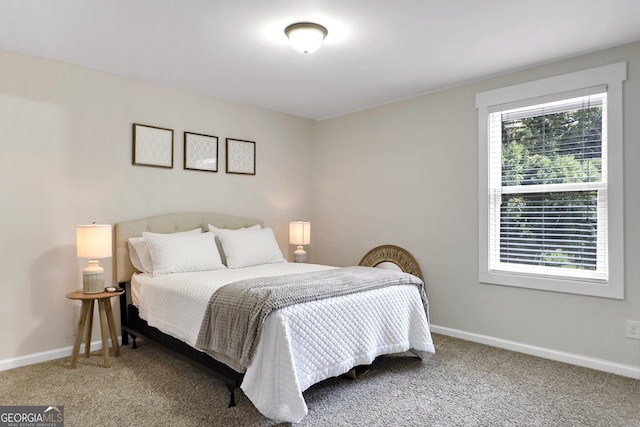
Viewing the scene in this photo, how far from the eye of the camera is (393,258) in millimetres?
4375

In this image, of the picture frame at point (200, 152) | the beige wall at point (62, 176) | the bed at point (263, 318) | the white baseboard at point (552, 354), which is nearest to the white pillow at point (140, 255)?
the bed at point (263, 318)

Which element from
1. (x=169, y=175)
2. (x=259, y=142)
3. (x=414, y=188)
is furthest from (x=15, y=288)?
(x=414, y=188)

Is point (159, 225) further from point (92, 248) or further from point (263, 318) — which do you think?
point (263, 318)

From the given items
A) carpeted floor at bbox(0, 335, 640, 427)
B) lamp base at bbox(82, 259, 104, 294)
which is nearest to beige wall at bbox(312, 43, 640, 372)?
carpeted floor at bbox(0, 335, 640, 427)

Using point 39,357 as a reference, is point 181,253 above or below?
above

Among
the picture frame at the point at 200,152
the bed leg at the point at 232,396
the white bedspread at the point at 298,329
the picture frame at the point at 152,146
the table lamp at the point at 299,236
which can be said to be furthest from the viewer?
the table lamp at the point at 299,236

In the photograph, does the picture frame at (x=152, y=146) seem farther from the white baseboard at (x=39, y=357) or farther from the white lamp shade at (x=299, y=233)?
the white baseboard at (x=39, y=357)

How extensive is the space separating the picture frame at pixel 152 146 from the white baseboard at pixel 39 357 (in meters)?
1.64

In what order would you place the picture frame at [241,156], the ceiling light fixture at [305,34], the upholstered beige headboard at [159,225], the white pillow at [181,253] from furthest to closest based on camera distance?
the picture frame at [241,156] → the upholstered beige headboard at [159,225] → the white pillow at [181,253] → the ceiling light fixture at [305,34]

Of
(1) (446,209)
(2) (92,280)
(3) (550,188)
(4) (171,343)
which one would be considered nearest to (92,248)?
Answer: (2) (92,280)

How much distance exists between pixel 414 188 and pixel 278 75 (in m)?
1.74

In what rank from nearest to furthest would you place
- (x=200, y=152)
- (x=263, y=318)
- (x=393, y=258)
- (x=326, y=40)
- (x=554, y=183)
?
(x=263, y=318) < (x=326, y=40) < (x=554, y=183) < (x=200, y=152) < (x=393, y=258)

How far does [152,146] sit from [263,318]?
235cm

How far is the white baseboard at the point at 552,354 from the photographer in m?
2.93
